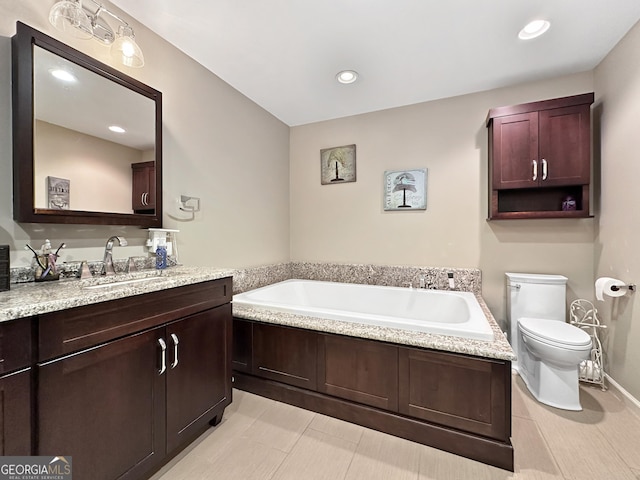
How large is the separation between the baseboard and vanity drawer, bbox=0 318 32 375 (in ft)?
10.4

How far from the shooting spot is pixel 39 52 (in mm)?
1288

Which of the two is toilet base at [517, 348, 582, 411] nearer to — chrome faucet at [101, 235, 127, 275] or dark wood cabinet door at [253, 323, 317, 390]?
dark wood cabinet door at [253, 323, 317, 390]

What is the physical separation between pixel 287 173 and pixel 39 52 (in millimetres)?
2322

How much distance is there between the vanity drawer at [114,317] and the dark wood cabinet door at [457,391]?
1.23 metres

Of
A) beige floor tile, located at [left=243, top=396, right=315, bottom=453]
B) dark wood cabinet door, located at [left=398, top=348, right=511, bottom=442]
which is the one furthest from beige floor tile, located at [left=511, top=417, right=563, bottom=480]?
beige floor tile, located at [left=243, top=396, right=315, bottom=453]

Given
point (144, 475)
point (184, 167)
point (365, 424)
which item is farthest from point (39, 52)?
point (365, 424)

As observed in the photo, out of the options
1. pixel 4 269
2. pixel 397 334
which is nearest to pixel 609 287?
pixel 397 334

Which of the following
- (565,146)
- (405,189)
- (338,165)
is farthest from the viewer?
(338,165)

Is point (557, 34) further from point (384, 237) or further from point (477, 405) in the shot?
point (477, 405)

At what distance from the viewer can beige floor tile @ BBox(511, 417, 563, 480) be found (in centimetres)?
135

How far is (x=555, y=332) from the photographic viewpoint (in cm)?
189

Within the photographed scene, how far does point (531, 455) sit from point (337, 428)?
105cm

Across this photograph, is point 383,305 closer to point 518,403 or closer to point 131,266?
point 518,403

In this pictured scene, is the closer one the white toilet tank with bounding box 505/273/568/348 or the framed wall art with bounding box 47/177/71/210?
the framed wall art with bounding box 47/177/71/210
